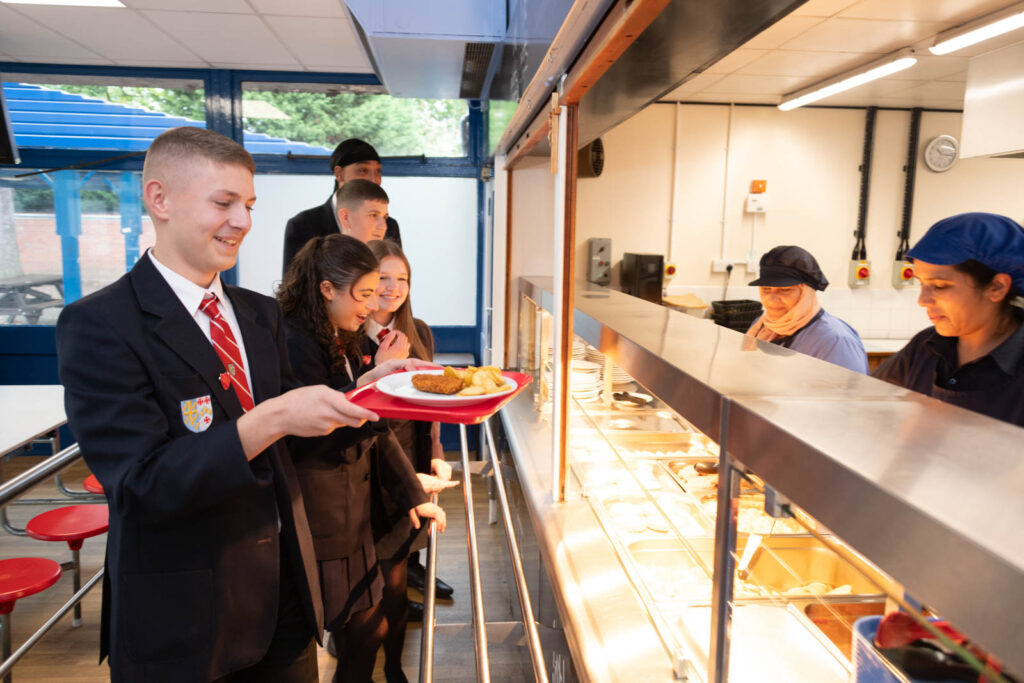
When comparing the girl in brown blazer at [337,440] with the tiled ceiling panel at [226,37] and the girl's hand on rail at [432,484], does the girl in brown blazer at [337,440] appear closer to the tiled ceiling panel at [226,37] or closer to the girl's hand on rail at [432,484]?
the girl's hand on rail at [432,484]

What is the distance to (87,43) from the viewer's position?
457cm

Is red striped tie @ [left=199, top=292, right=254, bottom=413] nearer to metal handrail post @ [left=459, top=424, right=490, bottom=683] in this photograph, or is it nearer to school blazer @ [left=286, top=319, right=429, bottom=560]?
school blazer @ [left=286, top=319, right=429, bottom=560]

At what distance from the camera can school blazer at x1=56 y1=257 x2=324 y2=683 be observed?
3.93ft

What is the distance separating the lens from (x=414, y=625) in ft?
10.5

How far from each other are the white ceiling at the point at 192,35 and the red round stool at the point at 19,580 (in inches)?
117

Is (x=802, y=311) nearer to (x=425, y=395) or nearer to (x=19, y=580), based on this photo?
(x=425, y=395)

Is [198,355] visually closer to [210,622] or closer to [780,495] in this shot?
[210,622]

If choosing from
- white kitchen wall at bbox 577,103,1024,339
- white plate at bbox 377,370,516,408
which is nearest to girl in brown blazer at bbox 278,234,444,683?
white plate at bbox 377,370,516,408

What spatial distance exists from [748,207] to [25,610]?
571 cm

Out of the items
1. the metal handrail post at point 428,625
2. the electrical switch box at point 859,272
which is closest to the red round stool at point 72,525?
the metal handrail post at point 428,625

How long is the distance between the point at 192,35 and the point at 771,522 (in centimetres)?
476

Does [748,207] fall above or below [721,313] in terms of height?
above

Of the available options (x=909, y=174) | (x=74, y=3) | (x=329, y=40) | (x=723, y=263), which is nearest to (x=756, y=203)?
(x=723, y=263)

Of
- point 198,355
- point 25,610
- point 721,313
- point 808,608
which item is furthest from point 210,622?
point 721,313
